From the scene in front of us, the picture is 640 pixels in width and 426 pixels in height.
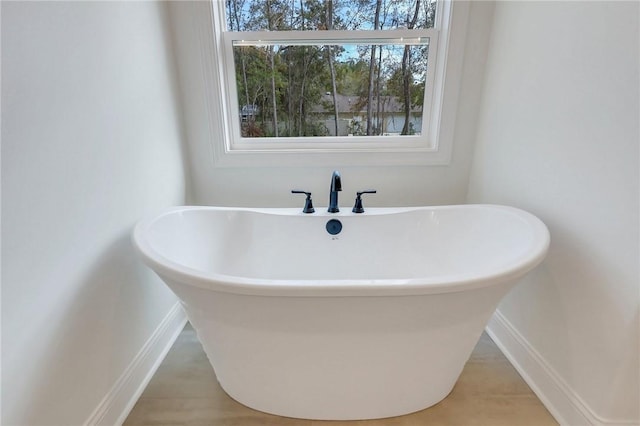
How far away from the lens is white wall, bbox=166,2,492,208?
1697 mm

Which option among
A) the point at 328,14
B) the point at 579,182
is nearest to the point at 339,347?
the point at 579,182

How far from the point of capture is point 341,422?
3.93 feet

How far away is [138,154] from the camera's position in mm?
1323

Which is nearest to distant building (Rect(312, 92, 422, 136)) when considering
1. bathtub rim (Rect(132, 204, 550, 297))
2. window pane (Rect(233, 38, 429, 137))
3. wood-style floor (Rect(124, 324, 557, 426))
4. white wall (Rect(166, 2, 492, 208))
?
window pane (Rect(233, 38, 429, 137))

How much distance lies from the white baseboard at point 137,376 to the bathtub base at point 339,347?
13.4 inches

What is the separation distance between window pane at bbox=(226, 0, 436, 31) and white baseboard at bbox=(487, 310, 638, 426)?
1.61 m

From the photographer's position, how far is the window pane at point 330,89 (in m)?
1.75

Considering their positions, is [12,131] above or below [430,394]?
above

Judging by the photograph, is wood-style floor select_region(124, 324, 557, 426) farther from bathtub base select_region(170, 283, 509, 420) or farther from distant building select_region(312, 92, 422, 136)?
distant building select_region(312, 92, 422, 136)

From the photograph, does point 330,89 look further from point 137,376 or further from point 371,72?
point 137,376

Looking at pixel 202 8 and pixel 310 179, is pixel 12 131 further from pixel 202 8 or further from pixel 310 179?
pixel 310 179

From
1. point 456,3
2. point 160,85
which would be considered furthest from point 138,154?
point 456,3

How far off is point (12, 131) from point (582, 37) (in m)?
1.73

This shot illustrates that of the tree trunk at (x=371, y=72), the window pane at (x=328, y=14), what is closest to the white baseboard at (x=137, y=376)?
the tree trunk at (x=371, y=72)
